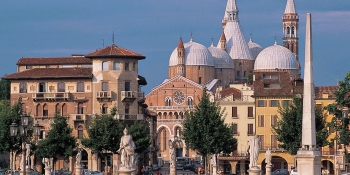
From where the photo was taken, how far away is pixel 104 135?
81375 millimetres

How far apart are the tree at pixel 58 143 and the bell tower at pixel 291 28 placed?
117146 mm

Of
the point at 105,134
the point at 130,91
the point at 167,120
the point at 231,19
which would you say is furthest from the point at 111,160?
the point at 231,19

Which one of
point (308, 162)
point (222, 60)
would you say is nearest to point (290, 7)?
point (222, 60)

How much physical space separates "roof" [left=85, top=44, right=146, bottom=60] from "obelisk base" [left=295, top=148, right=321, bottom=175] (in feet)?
190

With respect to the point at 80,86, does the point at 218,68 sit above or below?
above

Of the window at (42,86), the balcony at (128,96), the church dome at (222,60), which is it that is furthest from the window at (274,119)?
the church dome at (222,60)

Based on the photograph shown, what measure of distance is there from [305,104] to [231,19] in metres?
157

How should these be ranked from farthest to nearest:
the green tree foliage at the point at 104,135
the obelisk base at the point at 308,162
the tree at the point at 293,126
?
the green tree foliage at the point at 104,135 < the tree at the point at 293,126 < the obelisk base at the point at 308,162

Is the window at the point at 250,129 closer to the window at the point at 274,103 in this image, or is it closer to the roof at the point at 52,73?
the window at the point at 274,103

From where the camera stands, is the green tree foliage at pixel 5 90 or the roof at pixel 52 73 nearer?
the roof at pixel 52 73

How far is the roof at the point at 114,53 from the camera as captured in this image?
319 feet

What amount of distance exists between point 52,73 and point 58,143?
18.1 meters

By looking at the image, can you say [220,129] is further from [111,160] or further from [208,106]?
[111,160]

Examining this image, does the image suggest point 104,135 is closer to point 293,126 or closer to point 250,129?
point 293,126
